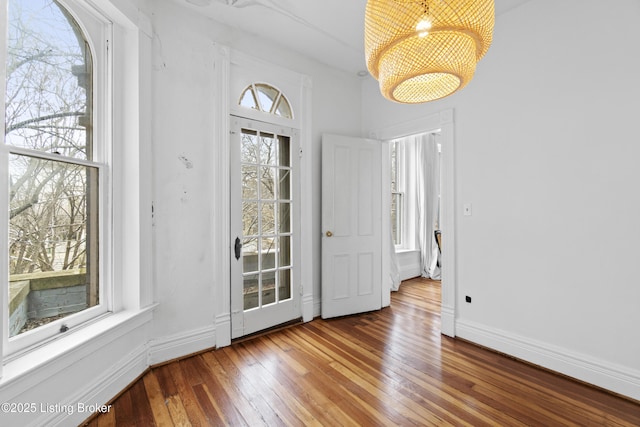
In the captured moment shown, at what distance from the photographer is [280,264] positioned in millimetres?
2936

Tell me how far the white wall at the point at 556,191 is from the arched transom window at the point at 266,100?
1685 millimetres

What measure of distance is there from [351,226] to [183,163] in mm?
1890

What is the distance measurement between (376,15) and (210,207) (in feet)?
6.45

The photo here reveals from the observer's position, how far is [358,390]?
6.21 feet

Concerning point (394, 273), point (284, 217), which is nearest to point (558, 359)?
point (394, 273)

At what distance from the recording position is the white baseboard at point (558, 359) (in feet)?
6.03

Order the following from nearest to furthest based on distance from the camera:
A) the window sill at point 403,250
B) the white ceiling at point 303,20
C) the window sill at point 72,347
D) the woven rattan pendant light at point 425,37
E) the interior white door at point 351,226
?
the woven rattan pendant light at point 425,37
the window sill at point 72,347
the white ceiling at point 303,20
the interior white door at point 351,226
the window sill at point 403,250

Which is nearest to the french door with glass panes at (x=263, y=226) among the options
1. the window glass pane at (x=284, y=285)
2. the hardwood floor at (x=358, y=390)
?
the window glass pane at (x=284, y=285)

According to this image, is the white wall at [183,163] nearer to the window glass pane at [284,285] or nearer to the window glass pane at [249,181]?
the window glass pane at [249,181]

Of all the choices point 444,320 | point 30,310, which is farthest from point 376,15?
point 444,320

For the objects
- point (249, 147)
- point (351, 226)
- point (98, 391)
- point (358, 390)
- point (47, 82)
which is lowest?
point (358, 390)

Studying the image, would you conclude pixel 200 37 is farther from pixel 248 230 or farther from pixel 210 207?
pixel 248 230

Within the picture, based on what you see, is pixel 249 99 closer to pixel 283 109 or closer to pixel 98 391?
pixel 283 109

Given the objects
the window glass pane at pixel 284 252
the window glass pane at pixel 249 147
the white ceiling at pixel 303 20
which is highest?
the white ceiling at pixel 303 20
